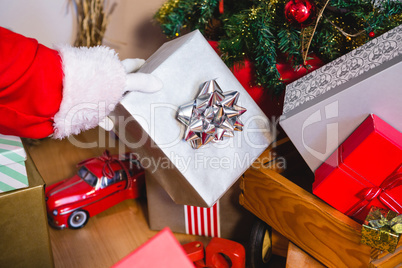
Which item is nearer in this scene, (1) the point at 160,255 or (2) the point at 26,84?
(1) the point at 160,255

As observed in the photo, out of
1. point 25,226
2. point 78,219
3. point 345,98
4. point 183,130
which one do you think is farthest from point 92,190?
point 345,98

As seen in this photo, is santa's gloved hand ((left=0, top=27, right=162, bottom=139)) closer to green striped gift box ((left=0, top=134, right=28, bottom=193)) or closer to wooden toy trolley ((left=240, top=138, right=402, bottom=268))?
green striped gift box ((left=0, top=134, right=28, bottom=193))

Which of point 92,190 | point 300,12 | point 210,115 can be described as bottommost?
point 92,190

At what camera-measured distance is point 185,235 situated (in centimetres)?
103

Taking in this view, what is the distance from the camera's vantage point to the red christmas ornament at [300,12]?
0.81m

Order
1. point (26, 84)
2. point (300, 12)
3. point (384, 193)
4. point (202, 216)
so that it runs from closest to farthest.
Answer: point (26, 84) < point (384, 193) < point (300, 12) < point (202, 216)

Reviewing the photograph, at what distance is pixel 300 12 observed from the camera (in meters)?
0.81

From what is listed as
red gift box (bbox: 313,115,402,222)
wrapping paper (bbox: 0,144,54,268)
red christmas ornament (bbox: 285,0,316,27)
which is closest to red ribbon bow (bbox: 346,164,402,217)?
red gift box (bbox: 313,115,402,222)

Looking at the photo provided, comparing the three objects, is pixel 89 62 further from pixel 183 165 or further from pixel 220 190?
pixel 220 190

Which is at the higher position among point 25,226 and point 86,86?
point 86,86

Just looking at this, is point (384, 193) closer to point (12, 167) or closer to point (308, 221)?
point (308, 221)

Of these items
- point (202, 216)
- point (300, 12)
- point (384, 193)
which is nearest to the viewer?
point (384, 193)

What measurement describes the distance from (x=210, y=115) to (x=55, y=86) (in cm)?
30

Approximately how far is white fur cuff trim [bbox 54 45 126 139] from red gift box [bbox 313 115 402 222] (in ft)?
1.42
